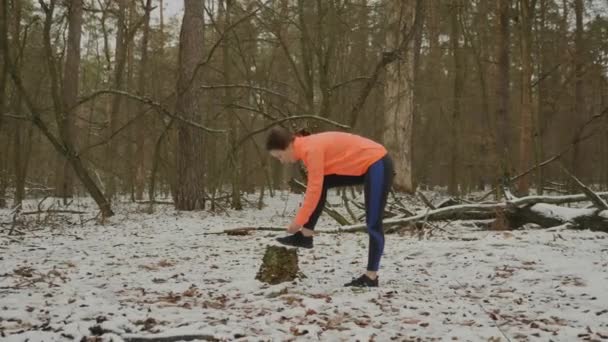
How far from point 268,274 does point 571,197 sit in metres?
5.18

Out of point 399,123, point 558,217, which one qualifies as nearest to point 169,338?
point 558,217

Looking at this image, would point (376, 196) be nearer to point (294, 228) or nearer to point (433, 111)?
point (294, 228)

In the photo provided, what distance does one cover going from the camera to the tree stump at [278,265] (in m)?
4.89

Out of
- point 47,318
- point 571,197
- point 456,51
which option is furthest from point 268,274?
point 456,51

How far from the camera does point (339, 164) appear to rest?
4469 millimetres

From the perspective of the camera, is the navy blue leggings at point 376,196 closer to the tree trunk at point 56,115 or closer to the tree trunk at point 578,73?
the tree trunk at point 56,115

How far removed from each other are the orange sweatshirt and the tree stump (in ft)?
1.86

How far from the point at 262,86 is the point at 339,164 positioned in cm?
1255

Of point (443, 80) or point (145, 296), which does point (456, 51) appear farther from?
point (145, 296)

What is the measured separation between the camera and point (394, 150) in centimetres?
1463

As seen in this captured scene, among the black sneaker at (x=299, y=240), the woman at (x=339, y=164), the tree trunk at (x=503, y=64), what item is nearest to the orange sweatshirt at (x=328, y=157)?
the woman at (x=339, y=164)

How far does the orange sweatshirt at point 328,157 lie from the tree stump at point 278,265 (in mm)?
566

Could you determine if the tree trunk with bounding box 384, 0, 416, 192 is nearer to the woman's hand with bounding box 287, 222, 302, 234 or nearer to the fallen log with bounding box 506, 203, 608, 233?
the fallen log with bounding box 506, 203, 608, 233

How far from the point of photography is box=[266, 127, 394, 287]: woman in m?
4.34
